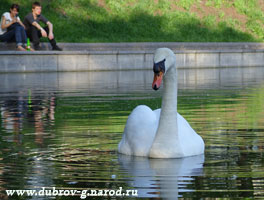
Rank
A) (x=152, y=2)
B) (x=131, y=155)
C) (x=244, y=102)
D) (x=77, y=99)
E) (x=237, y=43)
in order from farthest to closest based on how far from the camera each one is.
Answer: (x=152, y=2) → (x=237, y=43) → (x=77, y=99) → (x=244, y=102) → (x=131, y=155)

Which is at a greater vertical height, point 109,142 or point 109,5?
point 109,5

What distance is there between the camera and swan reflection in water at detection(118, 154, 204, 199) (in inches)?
223

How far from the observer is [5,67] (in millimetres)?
25000

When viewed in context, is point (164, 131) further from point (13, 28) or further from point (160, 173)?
point (13, 28)

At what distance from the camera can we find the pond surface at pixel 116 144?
5949 millimetres

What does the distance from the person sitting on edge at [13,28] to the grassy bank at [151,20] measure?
13.4ft

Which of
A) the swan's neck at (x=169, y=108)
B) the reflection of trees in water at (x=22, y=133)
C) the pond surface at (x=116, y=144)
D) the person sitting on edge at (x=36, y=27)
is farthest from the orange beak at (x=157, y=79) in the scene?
the person sitting on edge at (x=36, y=27)

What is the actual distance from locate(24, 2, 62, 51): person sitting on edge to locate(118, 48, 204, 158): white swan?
1726 centimetres

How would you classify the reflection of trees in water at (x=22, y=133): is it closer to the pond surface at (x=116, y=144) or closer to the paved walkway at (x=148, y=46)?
the pond surface at (x=116, y=144)

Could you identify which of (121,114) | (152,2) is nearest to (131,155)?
(121,114)

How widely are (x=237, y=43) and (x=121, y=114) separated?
19758 mm

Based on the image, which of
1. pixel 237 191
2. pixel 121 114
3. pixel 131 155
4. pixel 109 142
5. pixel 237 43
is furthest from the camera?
pixel 237 43

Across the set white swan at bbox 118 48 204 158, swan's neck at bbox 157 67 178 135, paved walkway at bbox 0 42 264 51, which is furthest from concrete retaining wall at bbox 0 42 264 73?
swan's neck at bbox 157 67 178 135

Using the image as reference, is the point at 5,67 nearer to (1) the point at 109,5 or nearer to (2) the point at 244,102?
(1) the point at 109,5
